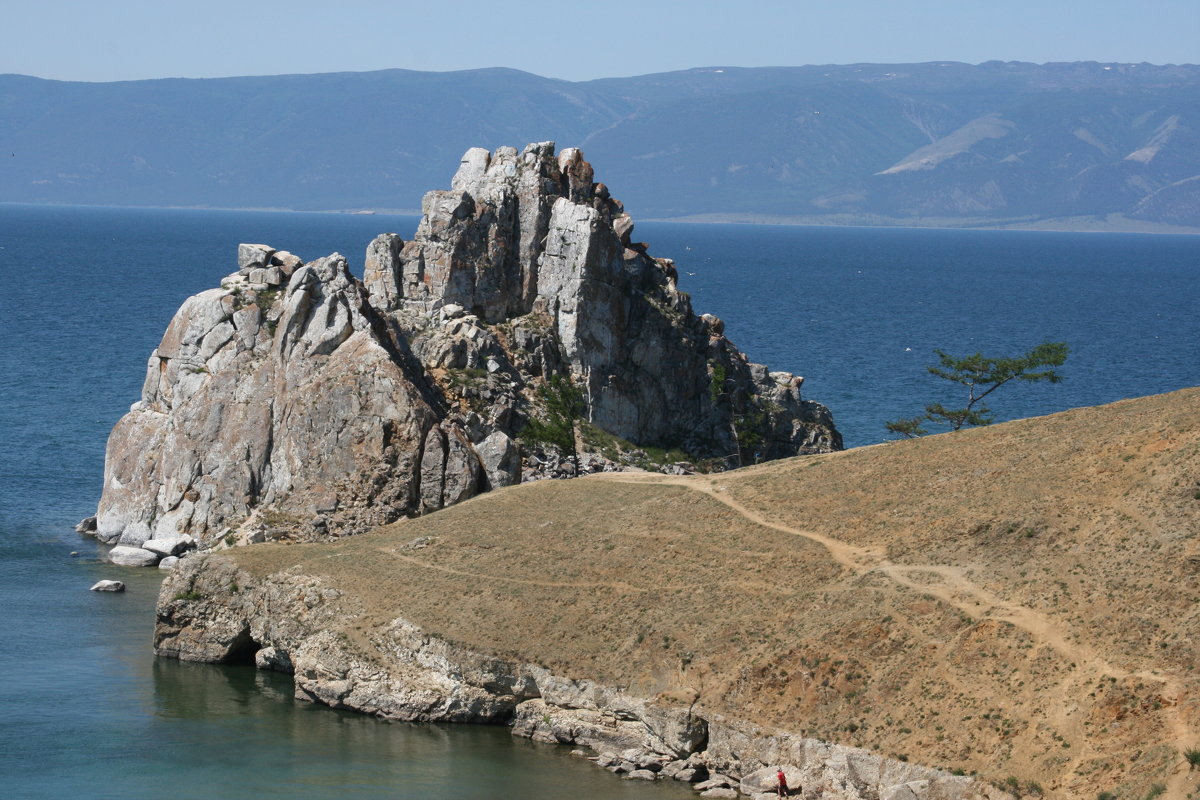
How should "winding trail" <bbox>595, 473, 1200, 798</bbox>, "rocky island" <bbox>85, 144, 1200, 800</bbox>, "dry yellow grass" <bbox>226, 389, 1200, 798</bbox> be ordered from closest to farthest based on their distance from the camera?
"winding trail" <bbox>595, 473, 1200, 798</bbox>, "dry yellow grass" <bbox>226, 389, 1200, 798</bbox>, "rocky island" <bbox>85, 144, 1200, 800</bbox>

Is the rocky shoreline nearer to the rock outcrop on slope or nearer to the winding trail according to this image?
the winding trail

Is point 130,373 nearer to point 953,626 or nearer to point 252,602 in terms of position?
point 252,602

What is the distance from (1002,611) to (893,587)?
17.7 ft

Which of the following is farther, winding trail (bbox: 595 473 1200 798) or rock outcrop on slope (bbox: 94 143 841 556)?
rock outcrop on slope (bbox: 94 143 841 556)

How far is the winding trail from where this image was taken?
5406cm

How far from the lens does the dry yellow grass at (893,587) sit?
57062 millimetres

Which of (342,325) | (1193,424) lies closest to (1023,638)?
(1193,424)

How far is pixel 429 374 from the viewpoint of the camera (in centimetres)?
10738

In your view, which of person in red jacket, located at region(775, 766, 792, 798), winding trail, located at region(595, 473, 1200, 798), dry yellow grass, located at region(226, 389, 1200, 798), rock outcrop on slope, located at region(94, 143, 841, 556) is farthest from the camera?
rock outcrop on slope, located at region(94, 143, 841, 556)

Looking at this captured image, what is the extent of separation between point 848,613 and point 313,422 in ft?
135

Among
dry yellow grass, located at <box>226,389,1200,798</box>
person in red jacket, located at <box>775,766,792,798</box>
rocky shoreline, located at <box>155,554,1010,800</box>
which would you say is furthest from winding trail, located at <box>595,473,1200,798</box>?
person in red jacket, located at <box>775,766,792,798</box>

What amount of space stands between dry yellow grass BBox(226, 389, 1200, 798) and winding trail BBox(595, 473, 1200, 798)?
111 mm

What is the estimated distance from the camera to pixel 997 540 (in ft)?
225

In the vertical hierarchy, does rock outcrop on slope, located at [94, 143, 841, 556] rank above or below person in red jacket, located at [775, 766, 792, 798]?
above
